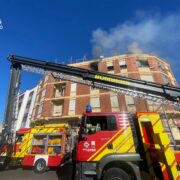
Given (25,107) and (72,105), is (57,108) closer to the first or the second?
(72,105)

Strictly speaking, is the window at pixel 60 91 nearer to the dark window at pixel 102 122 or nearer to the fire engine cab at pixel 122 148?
the dark window at pixel 102 122

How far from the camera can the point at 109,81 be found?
9.34 metres

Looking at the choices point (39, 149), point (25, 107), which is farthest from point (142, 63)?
point (25, 107)

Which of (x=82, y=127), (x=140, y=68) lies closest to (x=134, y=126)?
(x=82, y=127)

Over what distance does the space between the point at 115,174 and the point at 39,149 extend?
750 centimetres

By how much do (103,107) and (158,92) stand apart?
16519 mm

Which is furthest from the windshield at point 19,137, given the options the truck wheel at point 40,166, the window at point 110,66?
the window at point 110,66

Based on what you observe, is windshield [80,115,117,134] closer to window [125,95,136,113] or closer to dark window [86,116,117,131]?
dark window [86,116,117,131]

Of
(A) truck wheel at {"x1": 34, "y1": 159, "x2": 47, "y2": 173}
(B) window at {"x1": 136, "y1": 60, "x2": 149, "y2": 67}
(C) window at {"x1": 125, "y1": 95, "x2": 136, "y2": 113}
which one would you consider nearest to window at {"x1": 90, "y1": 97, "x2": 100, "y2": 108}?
(C) window at {"x1": 125, "y1": 95, "x2": 136, "y2": 113}

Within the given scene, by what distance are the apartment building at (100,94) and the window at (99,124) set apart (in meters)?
17.8

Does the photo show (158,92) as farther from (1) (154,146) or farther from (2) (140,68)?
(2) (140,68)

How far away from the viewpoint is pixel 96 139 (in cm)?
618

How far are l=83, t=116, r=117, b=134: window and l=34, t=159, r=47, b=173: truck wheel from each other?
6.32m

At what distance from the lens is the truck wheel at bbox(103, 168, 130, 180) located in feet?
18.2
